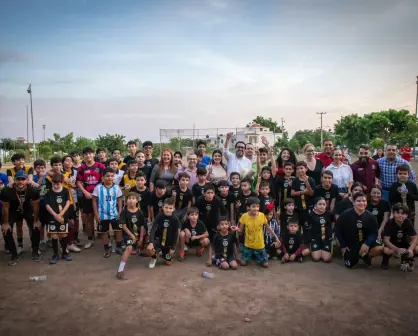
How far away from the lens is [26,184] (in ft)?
18.9

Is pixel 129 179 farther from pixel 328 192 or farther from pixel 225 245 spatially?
pixel 328 192

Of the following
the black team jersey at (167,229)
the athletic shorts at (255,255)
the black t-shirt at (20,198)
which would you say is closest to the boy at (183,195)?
the black team jersey at (167,229)

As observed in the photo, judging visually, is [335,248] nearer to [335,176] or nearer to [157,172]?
[335,176]

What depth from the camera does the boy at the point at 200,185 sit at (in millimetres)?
6307

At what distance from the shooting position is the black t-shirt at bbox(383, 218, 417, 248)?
5.18 metres

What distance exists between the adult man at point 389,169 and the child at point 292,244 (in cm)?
220

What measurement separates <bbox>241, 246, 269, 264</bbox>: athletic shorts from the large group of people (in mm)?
18

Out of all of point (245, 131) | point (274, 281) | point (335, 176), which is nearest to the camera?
point (274, 281)

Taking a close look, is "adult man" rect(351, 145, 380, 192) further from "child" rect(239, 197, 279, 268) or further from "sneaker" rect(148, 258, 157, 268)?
"sneaker" rect(148, 258, 157, 268)

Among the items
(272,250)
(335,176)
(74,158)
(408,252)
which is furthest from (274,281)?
(74,158)

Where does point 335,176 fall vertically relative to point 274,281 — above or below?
above

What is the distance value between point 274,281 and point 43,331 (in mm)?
3141

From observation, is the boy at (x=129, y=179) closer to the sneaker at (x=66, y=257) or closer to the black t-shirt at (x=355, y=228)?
the sneaker at (x=66, y=257)

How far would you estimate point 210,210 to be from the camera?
6.02m
